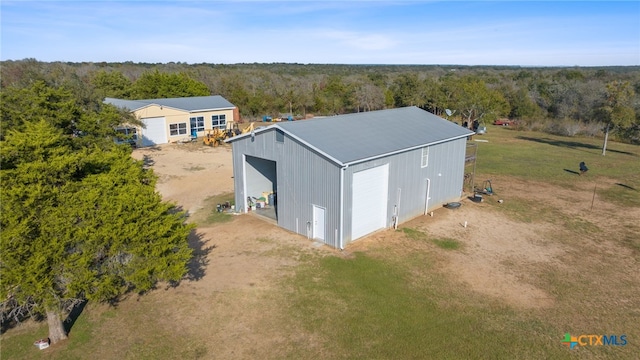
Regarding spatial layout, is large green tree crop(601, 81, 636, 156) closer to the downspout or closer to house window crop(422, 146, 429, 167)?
house window crop(422, 146, 429, 167)

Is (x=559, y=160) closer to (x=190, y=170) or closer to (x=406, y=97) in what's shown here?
(x=190, y=170)

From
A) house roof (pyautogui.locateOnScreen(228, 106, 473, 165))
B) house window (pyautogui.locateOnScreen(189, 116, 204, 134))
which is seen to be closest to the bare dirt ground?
house roof (pyautogui.locateOnScreen(228, 106, 473, 165))

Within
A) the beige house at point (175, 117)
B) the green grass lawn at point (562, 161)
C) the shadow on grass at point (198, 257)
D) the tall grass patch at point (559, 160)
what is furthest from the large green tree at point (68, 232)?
the beige house at point (175, 117)

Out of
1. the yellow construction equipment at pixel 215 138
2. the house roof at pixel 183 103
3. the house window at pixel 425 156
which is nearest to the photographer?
the house window at pixel 425 156

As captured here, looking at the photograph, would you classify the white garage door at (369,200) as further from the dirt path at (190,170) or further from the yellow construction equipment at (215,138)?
the yellow construction equipment at (215,138)

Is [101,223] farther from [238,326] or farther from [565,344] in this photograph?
[565,344]

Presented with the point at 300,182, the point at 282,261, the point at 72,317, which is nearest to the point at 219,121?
the point at 300,182
